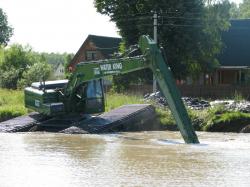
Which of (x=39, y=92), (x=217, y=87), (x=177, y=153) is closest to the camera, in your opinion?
(x=177, y=153)

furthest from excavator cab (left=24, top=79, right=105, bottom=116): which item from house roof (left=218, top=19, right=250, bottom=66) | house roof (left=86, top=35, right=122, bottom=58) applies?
house roof (left=86, top=35, right=122, bottom=58)

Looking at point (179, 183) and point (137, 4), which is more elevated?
point (137, 4)

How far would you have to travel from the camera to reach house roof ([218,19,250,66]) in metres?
56.4

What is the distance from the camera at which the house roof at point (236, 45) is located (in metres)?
56.4

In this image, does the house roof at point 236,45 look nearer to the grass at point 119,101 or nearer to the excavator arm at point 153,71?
the grass at point 119,101

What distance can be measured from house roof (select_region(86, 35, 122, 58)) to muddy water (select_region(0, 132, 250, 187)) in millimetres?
45042

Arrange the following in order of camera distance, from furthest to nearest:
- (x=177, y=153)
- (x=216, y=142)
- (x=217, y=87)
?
(x=217, y=87) → (x=216, y=142) → (x=177, y=153)

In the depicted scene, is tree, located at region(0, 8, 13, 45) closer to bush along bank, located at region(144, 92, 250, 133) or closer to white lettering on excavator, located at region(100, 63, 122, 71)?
bush along bank, located at region(144, 92, 250, 133)

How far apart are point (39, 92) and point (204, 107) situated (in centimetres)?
735

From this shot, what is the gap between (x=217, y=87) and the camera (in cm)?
4550

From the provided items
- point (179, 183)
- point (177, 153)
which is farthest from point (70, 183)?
point (177, 153)

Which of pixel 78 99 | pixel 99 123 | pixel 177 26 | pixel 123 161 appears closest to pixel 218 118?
pixel 99 123

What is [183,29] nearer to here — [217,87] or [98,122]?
[217,87]

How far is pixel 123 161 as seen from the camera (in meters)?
14.8
